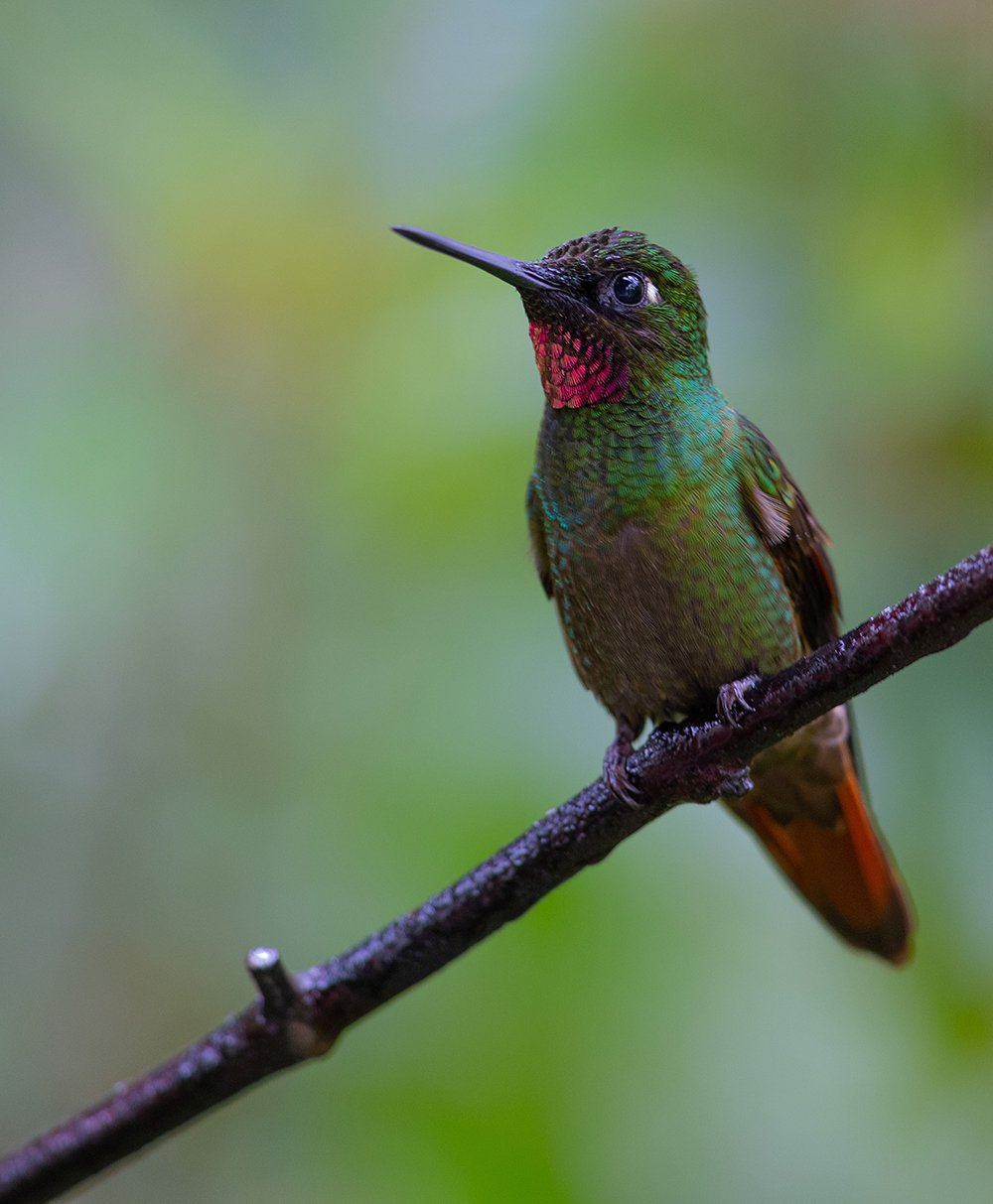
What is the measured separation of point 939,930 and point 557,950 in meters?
0.64

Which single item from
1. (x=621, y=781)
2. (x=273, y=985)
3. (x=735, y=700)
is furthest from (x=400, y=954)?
(x=735, y=700)

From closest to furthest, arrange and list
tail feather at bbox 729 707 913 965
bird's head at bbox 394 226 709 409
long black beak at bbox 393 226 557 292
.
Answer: long black beak at bbox 393 226 557 292 < bird's head at bbox 394 226 709 409 < tail feather at bbox 729 707 913 965

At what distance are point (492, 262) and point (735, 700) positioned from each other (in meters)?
0.76

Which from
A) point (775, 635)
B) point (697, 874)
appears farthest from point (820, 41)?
point (697, 874)

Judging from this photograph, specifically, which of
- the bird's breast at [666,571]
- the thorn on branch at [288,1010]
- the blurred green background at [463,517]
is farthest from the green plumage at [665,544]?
the thorn on branch at [288,1010]

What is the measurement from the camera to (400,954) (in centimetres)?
195

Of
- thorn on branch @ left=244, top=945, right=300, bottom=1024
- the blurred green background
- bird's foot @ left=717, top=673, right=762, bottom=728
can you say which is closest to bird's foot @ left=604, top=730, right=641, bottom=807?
bird's foot @ left=717, top=673, right=762, bottom=728

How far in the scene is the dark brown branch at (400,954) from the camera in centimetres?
187

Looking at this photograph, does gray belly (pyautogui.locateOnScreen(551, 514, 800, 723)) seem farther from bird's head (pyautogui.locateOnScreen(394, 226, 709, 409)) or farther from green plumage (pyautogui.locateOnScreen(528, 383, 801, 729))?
bird's head (pyautogui.locateOnScreen(394, 226, 709, 409))

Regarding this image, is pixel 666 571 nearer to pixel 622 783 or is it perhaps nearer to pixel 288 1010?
pixel 622 783

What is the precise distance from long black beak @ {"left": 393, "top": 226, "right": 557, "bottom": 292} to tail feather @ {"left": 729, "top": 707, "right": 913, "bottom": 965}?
0.98m

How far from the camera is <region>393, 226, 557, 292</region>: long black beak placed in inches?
72.4

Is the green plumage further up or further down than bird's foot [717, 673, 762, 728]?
further up

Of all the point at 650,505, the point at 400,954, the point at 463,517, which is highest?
the point at 463,517
